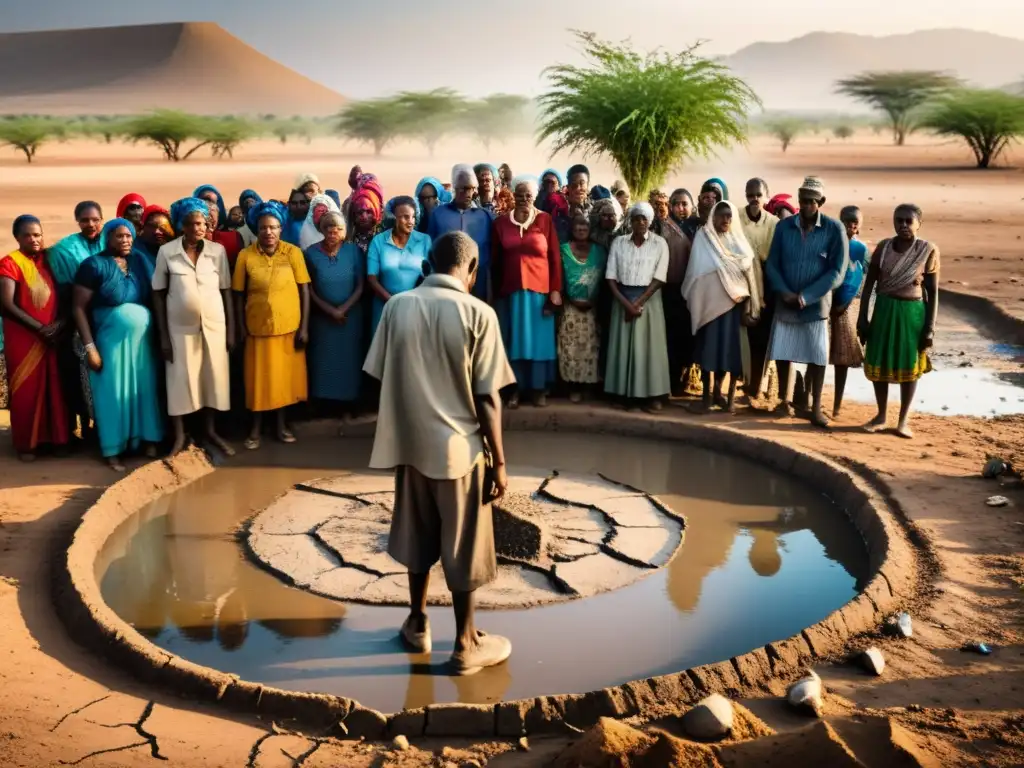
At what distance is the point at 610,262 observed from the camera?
7926 millimetres

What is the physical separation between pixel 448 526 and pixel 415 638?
2.00 feet

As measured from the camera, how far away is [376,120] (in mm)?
57719

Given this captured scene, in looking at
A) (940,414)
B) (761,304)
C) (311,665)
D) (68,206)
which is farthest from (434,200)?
(68,206)

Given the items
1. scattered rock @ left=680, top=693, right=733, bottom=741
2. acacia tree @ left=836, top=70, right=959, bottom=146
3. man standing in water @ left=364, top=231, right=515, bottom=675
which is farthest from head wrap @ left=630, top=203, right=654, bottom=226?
acacia tree @ left=836, top=70, right=959, bottom=146

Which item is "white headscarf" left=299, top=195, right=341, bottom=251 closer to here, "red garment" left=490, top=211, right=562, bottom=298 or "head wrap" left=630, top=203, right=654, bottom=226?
"red garment" left=490, top=211, right=562, bottom=298

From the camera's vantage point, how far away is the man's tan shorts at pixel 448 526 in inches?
176

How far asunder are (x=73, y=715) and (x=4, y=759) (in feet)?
1.08

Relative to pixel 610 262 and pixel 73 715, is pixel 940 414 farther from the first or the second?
pixel 73 715

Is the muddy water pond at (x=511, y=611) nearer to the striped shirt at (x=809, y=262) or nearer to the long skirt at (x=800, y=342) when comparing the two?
the long skirt at (x=800, y=342)

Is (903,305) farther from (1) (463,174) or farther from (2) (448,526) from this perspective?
(2) (448,526)

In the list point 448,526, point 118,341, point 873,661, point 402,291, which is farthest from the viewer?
point 118,341

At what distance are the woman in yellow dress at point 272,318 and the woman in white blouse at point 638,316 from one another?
7.13ft

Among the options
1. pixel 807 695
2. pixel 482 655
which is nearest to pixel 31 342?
pixel 482 655

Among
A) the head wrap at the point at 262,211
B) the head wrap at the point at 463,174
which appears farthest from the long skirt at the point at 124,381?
the head wrap at the point at 463,174
